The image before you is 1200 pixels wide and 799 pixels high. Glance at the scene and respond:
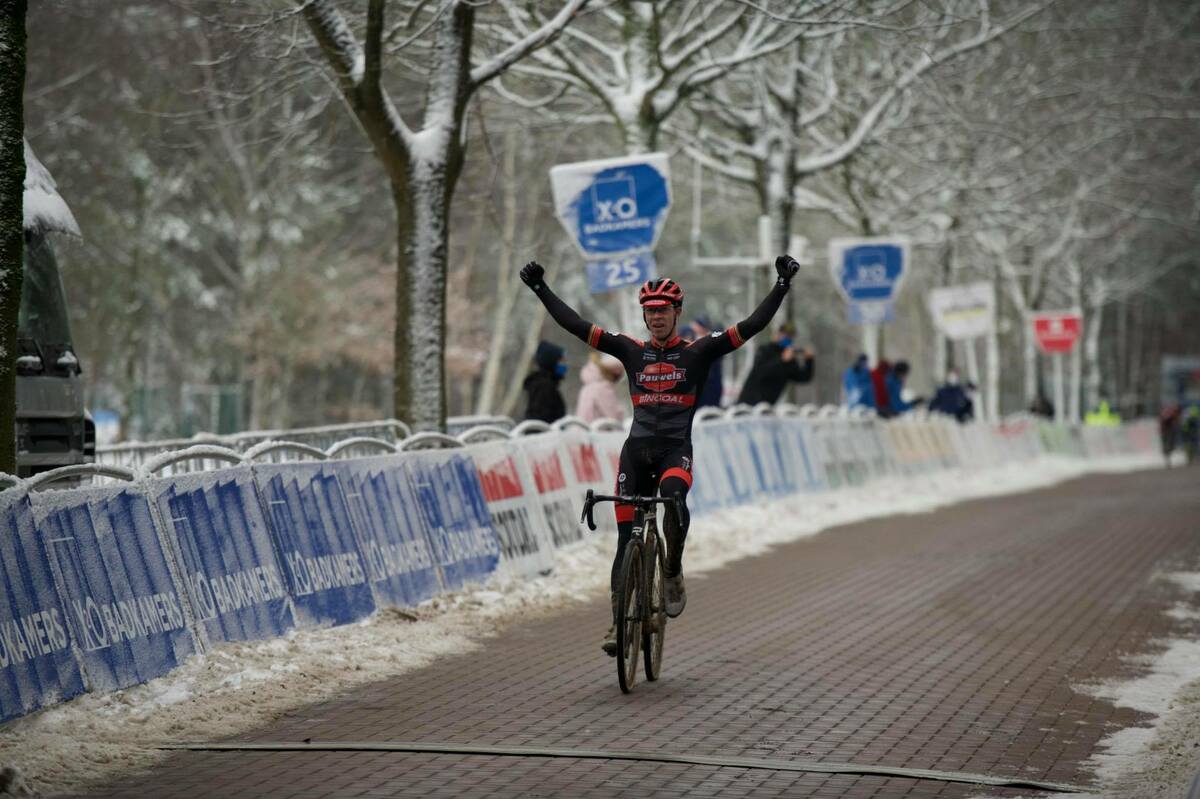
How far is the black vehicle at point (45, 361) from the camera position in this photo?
12.2 meters

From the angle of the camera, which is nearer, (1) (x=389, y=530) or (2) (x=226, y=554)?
(2) (x=226, y=554)

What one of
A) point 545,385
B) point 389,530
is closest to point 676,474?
point 389,530

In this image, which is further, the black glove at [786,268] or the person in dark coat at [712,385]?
the person in dark coat at [712,385]

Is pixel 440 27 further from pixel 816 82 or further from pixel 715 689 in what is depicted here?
pixel 816 82

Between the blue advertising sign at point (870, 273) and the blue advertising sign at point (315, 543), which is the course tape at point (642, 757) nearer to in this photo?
the blue advertising sign at point (315, 543)

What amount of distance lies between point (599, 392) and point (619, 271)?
51.2 inches

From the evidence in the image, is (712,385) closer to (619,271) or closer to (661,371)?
(619,271)

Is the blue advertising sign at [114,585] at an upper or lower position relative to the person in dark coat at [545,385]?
lower

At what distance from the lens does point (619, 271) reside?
64.4 ft

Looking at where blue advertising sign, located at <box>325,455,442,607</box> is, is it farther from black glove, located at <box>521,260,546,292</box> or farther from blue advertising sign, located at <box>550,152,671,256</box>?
blue advertising sign, located at <box>550,152,671,256</box>

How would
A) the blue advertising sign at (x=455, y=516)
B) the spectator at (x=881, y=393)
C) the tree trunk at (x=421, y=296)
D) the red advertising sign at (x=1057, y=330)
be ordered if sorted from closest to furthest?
the blue advertising sign at (x=455, y=516)
the tree trunk at (x=421, y=296)
the spectator at (x=881, y=393)
the red advertising sign at (x=1057, y=330)

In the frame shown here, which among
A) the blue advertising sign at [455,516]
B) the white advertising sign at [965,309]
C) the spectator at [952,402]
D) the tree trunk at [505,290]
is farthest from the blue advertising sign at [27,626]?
the tree trunk at [505,290]

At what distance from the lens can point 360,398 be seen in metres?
56.1

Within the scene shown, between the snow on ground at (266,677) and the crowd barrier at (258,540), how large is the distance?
0.38ft
